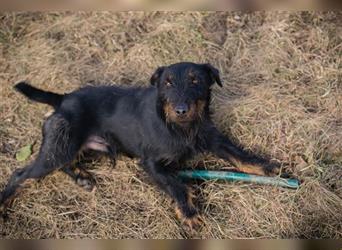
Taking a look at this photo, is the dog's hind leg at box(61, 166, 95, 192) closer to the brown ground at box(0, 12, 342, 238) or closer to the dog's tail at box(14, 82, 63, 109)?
the brown ground at box(0, 12, 342, 238)

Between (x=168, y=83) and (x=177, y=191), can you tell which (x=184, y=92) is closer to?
(x=168, y=83)

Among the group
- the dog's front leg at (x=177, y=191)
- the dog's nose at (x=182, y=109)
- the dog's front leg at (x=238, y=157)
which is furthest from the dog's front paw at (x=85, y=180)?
the dog's nose at (x=182, y=109)

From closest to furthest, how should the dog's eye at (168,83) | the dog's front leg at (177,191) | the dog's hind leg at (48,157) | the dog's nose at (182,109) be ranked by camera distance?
1. the dog's nose at (182,109)
2. the dog's eye at (168,83)
3. the dog's front leg at (177,191)
4. the dog's hind leg at (48,157)

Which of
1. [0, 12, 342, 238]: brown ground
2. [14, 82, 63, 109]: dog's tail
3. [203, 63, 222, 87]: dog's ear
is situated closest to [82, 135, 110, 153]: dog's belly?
[0, 12, 342, 238]: brown ground

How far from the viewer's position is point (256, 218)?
4.58m

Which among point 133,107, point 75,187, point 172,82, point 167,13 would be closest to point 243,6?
point 172,82

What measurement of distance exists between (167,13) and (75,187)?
8.93 ft

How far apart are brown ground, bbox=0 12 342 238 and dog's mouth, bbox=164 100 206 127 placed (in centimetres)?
72

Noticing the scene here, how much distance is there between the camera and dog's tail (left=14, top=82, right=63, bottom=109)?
496 centimetres

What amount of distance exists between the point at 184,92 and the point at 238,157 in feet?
3.34

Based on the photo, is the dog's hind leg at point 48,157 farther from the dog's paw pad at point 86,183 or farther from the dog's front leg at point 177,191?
the dog's front leg at point 177,191

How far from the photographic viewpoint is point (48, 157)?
4836mm

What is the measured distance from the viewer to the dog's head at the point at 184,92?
429cm

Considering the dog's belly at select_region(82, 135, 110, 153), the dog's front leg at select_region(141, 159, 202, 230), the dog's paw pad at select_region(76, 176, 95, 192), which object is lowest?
the dog's paw pad at select_region(76, 176, 95, 192)
